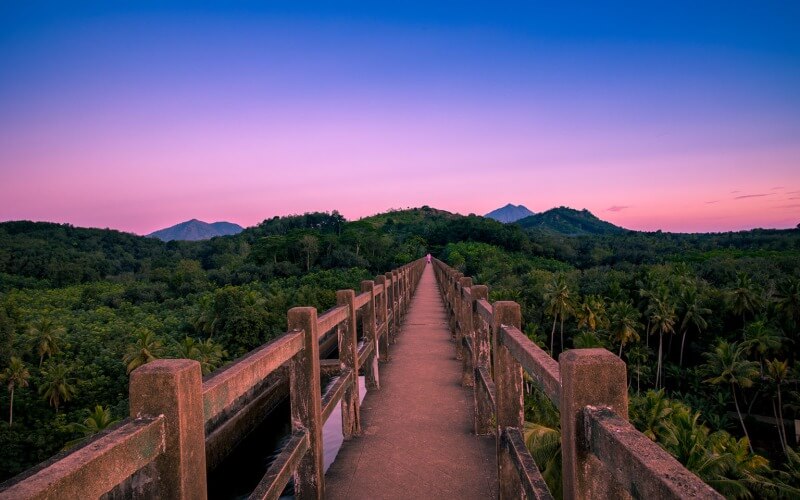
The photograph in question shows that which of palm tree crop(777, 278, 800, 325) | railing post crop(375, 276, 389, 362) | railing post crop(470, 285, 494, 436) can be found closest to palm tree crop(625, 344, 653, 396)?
palm tree crop(777, 278, 800, 325)

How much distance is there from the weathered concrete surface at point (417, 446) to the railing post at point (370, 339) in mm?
176

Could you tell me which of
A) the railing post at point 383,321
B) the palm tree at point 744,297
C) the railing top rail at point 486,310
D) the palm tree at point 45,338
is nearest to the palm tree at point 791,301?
the palm tree at point 744,297

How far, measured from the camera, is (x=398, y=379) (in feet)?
24.4

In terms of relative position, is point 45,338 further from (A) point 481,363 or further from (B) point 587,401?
(B) point 587,401

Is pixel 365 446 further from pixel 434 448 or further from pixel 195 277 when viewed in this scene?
pixel 195 277

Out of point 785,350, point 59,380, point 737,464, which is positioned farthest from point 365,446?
point 785,350

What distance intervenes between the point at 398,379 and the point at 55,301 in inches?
3097

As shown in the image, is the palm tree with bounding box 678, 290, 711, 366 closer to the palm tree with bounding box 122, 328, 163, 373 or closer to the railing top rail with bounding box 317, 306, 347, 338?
the palm tree with bounding box 122, 328, 163, 373

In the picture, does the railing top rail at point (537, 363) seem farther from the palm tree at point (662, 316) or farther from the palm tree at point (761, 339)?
the palm tree at point (662, 316)

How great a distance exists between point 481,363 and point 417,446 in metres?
1.09

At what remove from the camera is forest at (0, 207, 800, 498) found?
2136 cm

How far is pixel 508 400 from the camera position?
11.2ft

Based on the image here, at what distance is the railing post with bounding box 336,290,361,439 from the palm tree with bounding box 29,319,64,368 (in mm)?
42200

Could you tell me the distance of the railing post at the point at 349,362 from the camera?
200 inches
